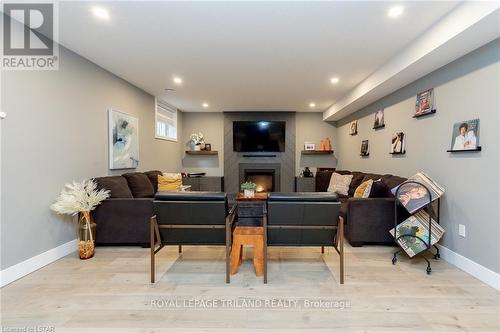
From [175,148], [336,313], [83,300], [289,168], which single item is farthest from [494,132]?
[175,148]

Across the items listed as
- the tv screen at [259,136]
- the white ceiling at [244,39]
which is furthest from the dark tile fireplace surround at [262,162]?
the white ceiling at [244,39]

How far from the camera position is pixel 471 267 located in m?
2.60

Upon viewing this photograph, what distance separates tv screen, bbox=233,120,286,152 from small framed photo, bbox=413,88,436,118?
3785mm

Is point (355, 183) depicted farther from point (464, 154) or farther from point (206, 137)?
point (206, 137)

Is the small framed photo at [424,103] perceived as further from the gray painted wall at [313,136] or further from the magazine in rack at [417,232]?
the gray painted wall at [313,136]

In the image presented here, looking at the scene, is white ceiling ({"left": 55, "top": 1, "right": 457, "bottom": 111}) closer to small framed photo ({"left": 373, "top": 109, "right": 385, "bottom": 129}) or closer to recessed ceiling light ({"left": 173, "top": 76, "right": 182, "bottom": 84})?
recessed ceiling light ({"left": 173, "top": 76, "right": 182, "bottom": 84})

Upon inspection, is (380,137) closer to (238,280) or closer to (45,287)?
(238,280)

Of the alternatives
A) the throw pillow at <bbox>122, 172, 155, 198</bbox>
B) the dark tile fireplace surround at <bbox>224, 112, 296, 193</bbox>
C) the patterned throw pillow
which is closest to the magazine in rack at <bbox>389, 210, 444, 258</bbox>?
the patterned throw pillow

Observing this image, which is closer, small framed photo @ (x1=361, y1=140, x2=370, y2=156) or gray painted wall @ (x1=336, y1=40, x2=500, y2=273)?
gray painted wall @ (x1=336, y1=40, x2=500, y2=273)

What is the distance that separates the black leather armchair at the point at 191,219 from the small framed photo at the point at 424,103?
9.46 feet

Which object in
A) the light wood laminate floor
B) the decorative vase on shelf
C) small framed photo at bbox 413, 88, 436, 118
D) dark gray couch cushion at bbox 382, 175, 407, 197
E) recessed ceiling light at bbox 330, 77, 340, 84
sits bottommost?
the light wood laminate floor

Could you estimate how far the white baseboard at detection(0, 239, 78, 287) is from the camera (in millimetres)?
2399

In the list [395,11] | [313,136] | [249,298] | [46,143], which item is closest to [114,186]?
[46,143]

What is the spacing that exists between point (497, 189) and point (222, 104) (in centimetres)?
521
